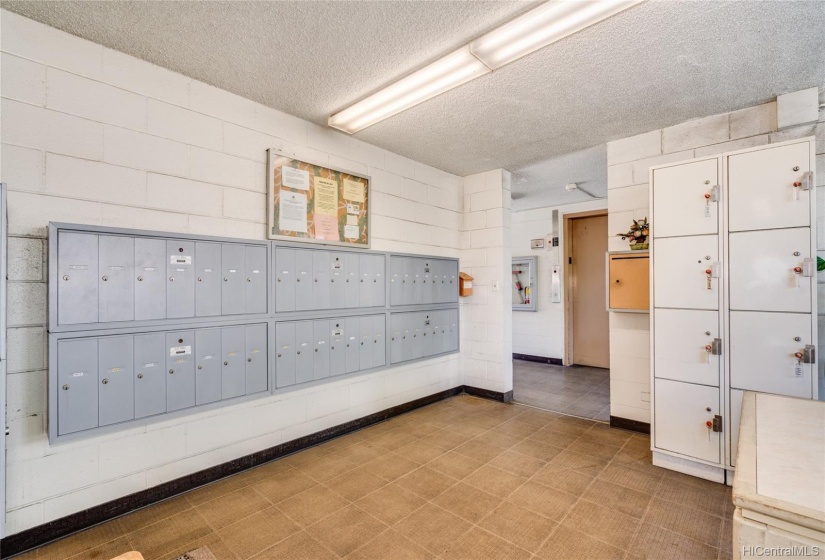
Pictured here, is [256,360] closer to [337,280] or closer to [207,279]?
[207,279]

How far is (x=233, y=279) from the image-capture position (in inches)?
104

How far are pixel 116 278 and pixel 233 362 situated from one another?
881 mm

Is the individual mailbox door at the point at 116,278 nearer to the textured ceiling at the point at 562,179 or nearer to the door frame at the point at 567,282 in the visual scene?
the textured ceiling at the point at 562,179

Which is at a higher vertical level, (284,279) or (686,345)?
(284,279)

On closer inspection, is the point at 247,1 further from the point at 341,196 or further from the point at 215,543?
the point at 215,543

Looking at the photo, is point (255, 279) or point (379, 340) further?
point (379, 340)

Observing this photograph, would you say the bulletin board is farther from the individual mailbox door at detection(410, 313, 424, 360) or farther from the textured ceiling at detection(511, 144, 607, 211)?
the textured ceiling at detection(511, 144, 607, 211)

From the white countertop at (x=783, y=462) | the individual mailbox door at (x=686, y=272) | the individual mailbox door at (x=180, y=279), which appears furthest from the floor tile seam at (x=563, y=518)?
the individual mailbox door at (x=180, y=279)

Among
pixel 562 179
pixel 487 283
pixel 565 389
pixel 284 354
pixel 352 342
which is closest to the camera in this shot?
pixel 284 354

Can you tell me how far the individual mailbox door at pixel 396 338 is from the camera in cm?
380

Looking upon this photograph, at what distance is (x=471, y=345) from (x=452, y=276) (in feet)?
2.99

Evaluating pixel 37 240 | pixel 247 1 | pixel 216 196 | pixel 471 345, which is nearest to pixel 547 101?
pixel 247 1

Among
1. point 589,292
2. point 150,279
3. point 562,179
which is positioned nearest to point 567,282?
point 589,292

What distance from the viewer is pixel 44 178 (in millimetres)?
2006
